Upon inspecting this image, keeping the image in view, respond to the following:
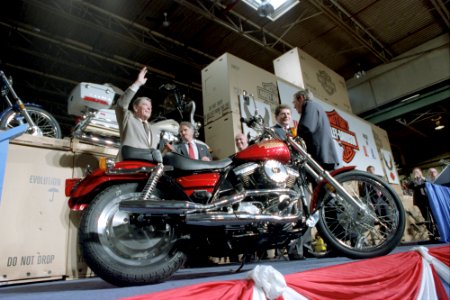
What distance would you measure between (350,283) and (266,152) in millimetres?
803

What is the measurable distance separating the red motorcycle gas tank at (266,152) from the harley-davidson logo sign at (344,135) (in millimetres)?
3236

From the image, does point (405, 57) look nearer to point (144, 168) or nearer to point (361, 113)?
point (361, 113)

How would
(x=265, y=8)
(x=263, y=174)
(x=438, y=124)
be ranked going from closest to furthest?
(x=263, y=174) → (x=265, y=8) → (x=438, y=124)

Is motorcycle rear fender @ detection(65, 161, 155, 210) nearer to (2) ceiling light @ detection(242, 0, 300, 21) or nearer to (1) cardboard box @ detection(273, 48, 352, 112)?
(1) cardboard box @ detection(273, 48, 352, 112)

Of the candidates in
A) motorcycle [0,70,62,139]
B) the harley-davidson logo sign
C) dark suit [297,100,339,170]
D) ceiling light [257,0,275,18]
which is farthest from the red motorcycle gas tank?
ceiling light [257,0,275,18]

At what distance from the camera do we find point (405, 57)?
7219mm

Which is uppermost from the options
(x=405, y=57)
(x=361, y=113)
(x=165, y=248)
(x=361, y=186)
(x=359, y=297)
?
(x=405, y=57)

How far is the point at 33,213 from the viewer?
1939 mm

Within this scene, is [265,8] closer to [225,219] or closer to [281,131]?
[281,131]

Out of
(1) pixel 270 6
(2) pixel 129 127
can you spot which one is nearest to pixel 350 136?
(1) pixel 270 6

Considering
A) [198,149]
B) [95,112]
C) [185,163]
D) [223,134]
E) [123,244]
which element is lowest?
[123,244]

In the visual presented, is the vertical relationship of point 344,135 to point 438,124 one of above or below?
below


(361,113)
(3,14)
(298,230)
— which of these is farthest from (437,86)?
(3,14)

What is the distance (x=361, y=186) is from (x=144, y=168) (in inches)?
60.5
